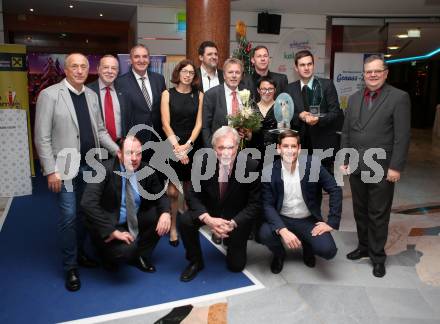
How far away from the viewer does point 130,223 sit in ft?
9.53

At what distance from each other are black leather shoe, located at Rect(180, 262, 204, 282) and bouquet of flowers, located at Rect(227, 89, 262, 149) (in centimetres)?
111

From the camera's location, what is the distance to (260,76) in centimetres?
367

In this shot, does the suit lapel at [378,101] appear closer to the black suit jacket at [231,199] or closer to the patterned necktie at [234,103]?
the black suit jacket at [231,199]

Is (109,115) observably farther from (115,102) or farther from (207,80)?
(207,80)

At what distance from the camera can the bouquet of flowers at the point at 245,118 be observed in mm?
3160

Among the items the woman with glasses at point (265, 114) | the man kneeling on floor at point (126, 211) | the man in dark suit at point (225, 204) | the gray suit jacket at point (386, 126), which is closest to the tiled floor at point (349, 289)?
the man in dark suit at point (225, 204)

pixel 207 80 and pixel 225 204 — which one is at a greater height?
pixel 207 80

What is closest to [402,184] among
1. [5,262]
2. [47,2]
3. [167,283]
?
[167,283]

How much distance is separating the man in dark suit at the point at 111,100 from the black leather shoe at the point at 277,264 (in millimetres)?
1572

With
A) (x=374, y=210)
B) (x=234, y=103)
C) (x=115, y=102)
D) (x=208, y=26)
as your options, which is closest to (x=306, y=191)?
(x=374, y=210)

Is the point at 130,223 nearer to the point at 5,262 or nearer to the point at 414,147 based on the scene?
the point at 5,262

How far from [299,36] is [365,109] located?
22.2 feet

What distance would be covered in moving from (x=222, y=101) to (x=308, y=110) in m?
0.73

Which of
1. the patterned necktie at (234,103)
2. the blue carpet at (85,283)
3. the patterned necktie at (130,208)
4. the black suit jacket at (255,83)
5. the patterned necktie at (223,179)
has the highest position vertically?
the black suit jacket at (255,83)
